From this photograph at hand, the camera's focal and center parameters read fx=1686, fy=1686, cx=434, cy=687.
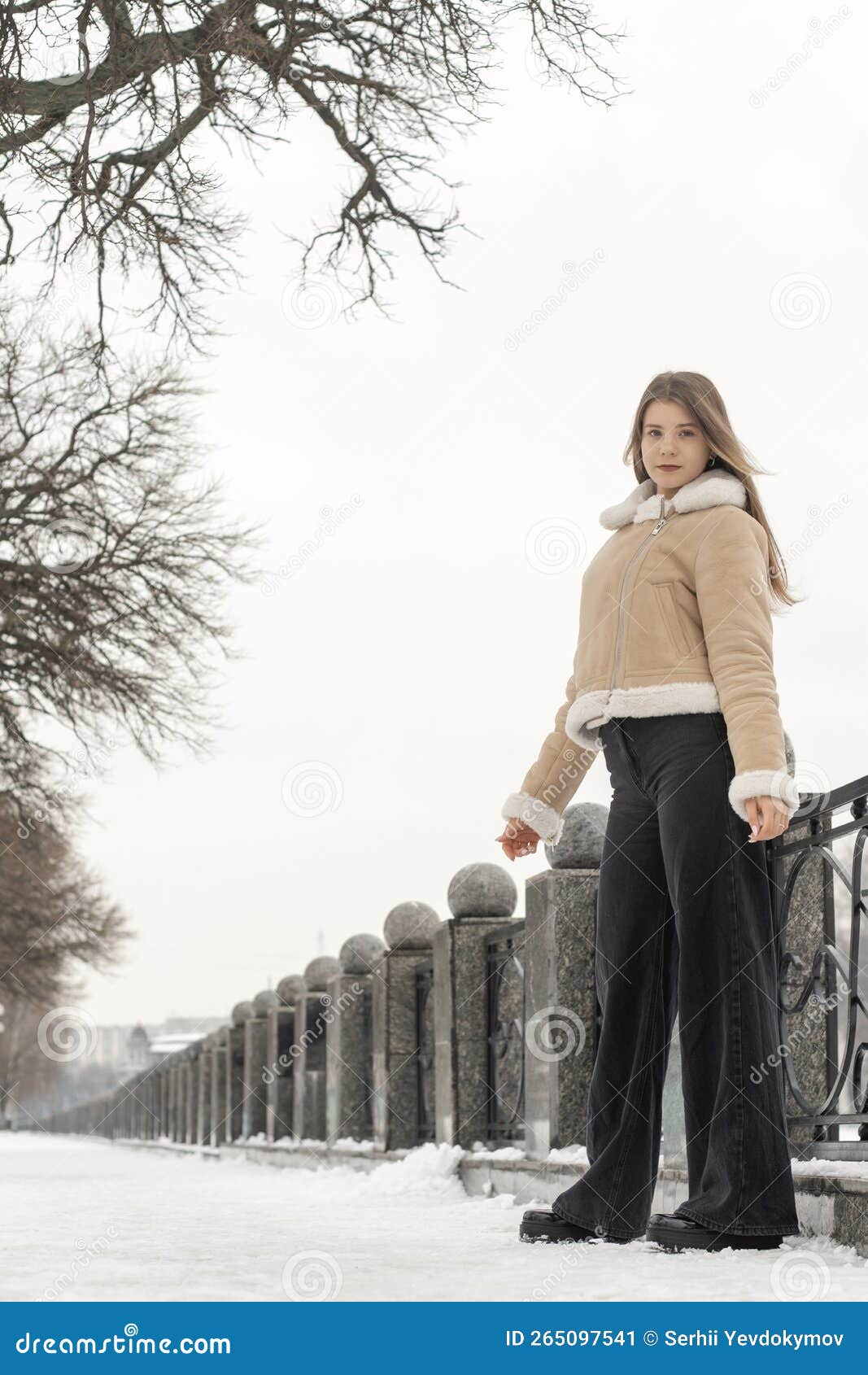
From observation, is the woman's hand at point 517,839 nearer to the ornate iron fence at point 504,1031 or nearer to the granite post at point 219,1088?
the ornate iron fence at point 504,1031

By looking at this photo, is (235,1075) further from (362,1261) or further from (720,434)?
(720,434)

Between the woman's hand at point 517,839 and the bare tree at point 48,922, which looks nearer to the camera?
the woman's hand at point 517,839

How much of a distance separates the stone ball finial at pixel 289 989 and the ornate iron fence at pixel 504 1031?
8.22 m

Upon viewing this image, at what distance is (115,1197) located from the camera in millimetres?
8336

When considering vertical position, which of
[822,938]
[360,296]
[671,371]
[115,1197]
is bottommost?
[115,1197]

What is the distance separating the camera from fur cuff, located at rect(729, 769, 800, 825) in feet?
12.8

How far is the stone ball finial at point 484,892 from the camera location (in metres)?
9.32

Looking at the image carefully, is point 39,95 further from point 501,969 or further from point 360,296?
point 501,969

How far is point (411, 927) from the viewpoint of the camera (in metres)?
11.3

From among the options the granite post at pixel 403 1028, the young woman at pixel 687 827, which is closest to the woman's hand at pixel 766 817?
the young woman at pixel 687 827

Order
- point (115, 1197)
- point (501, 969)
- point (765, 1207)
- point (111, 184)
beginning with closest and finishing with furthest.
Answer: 1. point (765, 1207)
2. point (111, 184)
3. point (115, 1197)
4. point (501, 969)

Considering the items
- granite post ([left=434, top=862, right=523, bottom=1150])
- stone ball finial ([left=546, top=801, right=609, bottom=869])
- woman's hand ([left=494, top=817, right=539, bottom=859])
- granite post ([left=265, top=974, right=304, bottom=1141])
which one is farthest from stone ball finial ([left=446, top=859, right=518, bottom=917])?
granite post ([left=265, top=974, right=304, bottom=1141])

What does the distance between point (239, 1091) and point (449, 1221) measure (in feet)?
51.7
